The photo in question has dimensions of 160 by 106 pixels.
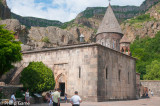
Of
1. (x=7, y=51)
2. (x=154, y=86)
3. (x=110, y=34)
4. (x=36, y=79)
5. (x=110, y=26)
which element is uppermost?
(x=110, y=26)

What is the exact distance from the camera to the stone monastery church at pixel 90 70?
17.5 meters

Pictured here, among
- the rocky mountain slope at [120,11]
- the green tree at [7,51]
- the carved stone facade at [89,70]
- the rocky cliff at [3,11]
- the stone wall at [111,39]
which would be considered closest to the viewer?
the green tree at [7,51]

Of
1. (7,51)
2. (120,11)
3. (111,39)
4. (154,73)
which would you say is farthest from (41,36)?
(120,11)

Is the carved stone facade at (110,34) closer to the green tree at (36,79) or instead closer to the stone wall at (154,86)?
the stone wall at (154,86)

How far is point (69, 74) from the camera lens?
61.9 feet

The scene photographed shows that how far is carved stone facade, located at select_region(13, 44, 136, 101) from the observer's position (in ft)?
57.3

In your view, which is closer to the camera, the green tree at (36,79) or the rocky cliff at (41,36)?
the green tree at (36,79)

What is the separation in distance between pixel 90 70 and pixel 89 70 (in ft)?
0.35

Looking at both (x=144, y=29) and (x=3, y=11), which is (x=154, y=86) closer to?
(x=3, y=11)

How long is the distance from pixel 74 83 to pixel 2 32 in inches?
324

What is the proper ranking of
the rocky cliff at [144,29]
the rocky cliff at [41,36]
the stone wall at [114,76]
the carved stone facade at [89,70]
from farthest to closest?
the rocky cliff at [144,29] → the rocky cliff at [41,36] → the stone wall at [114,76] → the carved stone facade at [89,70]

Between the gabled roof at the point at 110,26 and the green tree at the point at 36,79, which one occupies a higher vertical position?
the gabled roof at the point at 110,26

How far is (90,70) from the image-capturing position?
17.6 m

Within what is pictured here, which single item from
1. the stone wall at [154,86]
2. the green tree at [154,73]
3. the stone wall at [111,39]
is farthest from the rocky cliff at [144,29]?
the stone wall at [111,39]
